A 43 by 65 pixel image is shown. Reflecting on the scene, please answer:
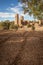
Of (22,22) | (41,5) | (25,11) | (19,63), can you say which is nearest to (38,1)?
(41,5)

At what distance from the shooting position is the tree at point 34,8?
1233 inches

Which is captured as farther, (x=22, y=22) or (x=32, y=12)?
(x=22, y=22)

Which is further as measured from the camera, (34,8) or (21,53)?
(34,8)

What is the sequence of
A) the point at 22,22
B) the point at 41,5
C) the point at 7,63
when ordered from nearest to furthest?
the point at 7,63 → the point at 41,5 → the point at 22,22

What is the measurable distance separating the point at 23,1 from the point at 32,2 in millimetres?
1455

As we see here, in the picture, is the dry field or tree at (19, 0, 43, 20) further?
Answer: tree at (19, 0, 43, 20)

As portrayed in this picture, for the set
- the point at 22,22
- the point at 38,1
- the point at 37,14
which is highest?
the point at 38,1

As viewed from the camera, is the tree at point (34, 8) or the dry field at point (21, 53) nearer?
the dry field at point (21, 53)

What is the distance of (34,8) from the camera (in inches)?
1268

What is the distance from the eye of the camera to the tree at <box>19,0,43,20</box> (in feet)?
103

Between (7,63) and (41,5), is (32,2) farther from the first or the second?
(7,63)

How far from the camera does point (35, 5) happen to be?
106ft

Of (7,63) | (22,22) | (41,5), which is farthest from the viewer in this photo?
(22,22)

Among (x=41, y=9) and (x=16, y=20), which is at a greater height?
(x=41, y=9)
